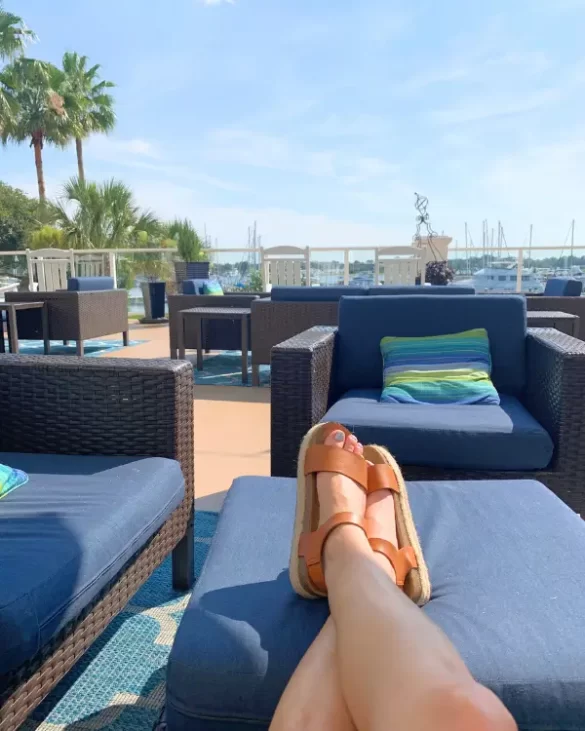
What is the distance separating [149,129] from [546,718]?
1403 centimetres

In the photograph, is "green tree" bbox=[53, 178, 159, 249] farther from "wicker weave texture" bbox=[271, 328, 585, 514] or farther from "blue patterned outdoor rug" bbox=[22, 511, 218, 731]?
"blue patterned outdoor rug" bbox=[22, 511, 218, 731]

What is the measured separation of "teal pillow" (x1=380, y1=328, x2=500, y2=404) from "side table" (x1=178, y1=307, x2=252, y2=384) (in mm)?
2159

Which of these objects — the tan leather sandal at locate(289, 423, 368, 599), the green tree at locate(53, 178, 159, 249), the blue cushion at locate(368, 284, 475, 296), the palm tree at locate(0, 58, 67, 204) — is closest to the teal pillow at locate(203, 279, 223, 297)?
the blue cushion at locate(368, 284, 475, 296)

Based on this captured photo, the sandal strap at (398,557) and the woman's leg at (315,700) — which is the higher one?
the sandal strap at (398,557)

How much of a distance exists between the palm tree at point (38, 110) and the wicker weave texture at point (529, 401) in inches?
597

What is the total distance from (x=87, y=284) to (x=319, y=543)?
18.3ft

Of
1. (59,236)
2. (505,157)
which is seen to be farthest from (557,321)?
(59,236)

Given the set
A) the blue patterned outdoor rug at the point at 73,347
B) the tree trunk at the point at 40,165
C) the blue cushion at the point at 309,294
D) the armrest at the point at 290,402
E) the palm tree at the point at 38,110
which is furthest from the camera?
the tree trunk at the point at 40,165

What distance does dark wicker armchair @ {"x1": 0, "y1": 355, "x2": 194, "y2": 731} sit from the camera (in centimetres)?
161

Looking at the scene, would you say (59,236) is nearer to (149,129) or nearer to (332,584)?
(149,129)

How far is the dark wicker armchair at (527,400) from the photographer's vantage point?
1.87 meters

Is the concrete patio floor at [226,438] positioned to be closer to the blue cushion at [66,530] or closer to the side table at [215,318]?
the side table at [215,318]

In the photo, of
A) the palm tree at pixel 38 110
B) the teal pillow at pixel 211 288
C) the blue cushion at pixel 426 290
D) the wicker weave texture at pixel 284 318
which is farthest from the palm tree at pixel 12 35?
the blue cushion at pixel 426 290

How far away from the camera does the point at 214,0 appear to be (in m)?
4.78
